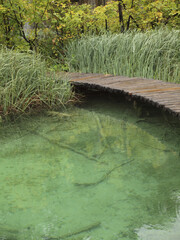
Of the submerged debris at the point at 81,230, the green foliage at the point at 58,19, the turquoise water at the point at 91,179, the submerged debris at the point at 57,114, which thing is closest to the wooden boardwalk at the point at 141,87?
the turquoise water at the point at 91,179

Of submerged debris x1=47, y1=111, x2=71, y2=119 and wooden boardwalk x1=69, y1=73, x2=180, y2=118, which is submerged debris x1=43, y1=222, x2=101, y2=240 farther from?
submerged debris x1=47, y1=111, x2=71, y2=119

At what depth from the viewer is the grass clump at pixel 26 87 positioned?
4359 millimetres

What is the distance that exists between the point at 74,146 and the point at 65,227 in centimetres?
134

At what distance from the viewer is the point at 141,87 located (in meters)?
4.13

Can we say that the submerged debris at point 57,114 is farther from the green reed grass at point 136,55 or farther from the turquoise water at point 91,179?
the green reed grass at point 136,55

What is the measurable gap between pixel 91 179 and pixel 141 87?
2.00 m

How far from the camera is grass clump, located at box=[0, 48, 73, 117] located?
4359 millimetres

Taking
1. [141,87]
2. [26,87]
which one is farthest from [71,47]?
[141,87]

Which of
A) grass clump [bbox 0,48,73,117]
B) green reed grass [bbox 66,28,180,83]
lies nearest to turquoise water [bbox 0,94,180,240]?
grass clump [bbox 0,48,73,117]

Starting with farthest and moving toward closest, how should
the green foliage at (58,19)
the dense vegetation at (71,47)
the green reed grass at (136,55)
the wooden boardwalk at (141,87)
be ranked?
the green foliage at (58,19)
the green reed grass at (136,55)
the dense vegetation at (71,47)
the wooden boardwalk at (141,87)

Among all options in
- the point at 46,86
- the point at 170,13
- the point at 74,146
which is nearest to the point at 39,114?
the point at 46,86

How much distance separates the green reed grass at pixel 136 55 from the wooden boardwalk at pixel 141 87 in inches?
13.2

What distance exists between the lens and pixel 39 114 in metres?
4.44

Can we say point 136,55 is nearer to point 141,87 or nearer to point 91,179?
point 141,87
